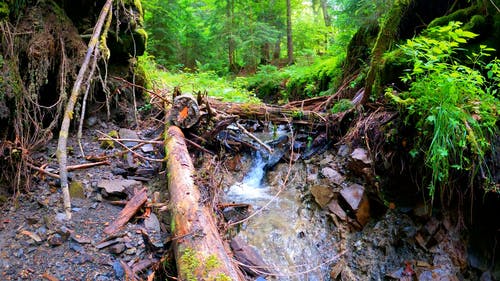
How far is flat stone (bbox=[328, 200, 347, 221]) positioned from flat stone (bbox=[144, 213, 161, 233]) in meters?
2.32

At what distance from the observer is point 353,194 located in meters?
4.11

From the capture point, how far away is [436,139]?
119 inches

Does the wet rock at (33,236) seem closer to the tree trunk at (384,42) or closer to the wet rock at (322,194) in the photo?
the wet rock at (322,194)

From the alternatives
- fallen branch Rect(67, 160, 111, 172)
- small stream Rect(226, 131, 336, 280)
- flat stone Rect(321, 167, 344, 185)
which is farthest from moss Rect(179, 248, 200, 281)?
flat stone Rect(321, 167, 344, 185)

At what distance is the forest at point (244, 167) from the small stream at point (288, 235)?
0.06 feet

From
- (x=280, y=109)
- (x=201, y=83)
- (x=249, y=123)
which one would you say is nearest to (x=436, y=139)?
(x=280, y=109)

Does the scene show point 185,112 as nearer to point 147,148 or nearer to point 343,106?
point 147,148

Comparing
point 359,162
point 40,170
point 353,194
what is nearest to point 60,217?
point 40,170

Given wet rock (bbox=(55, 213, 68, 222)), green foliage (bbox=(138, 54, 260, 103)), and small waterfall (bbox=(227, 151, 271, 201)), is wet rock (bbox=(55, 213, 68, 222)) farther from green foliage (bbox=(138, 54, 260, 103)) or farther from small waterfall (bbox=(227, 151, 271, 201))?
green foliage (bbox=(138, 54, 260, 103))

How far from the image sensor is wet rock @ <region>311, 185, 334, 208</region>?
4309 millimetres

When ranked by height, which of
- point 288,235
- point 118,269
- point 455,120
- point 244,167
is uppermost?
point 455,120

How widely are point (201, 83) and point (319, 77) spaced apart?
4400mm

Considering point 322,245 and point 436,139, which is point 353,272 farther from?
point 436,139

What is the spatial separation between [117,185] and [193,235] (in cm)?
161
